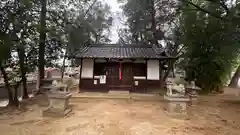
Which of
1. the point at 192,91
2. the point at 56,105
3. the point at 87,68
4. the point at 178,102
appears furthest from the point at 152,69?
the point at 56,105

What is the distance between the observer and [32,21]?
31.5ft

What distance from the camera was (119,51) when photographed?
15.5 metres

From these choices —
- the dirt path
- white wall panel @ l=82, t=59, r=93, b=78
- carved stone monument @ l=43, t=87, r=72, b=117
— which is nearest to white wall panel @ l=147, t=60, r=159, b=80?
white wall panel @ l=82, t=59, r=93, b=78

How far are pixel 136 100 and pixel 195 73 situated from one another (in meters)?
5.76

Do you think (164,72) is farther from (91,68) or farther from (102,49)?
(91,68)

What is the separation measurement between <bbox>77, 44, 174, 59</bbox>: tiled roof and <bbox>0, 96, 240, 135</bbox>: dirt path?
5.47 m

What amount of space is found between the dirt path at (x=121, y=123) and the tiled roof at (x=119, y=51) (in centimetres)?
547

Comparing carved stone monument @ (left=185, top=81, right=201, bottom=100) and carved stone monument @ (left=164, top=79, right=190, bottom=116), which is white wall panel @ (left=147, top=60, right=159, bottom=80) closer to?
carved stone monument @ (left=185, top=81, right=201, bottom=100)

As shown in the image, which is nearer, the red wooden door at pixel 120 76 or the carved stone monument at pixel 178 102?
the carved stone monument at pixel 178 102

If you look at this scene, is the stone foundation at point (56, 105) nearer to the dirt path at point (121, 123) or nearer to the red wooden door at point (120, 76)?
the dirt path at point (121, 123)

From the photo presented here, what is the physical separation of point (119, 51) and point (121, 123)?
9.21 m

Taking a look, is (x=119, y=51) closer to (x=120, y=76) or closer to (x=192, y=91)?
(x=120, y=76)

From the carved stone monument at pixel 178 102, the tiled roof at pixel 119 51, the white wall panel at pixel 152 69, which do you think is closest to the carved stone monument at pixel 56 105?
the carved stone monument at pixel 178 102

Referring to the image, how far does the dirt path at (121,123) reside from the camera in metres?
6.00
